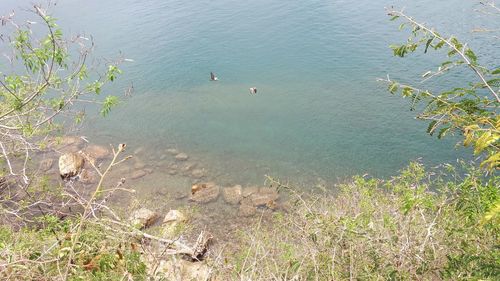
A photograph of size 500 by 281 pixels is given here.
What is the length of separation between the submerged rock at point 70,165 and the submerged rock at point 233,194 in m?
6.23

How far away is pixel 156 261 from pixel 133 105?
16427 millimetres

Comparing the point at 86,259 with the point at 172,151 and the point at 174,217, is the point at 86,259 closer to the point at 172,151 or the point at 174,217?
the point at 174,217

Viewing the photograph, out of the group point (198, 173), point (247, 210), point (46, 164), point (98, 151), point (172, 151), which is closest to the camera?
point (247, 210)

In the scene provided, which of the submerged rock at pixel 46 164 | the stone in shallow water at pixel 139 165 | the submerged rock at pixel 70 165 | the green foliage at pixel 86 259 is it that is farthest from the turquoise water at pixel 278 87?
the green foliage at pixel 86 259

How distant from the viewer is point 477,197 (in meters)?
4.48

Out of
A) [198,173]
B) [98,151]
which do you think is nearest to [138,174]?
[198,173]

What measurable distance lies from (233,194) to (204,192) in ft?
3.59

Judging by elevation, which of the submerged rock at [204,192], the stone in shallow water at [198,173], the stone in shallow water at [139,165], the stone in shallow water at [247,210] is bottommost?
the stone in shallow water at [247,210]

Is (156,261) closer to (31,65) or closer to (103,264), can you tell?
(103,264)

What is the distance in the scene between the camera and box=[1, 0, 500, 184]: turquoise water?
15.0 m

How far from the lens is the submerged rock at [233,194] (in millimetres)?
13695

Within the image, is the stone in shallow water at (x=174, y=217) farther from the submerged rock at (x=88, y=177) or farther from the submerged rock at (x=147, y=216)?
the submerged rock at (x=88, y=177)

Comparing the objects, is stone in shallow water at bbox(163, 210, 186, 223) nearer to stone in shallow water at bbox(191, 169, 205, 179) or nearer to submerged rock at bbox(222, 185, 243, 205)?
submerged rock at bbox(222, 185, 243, 205)

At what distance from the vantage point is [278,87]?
19.0m
